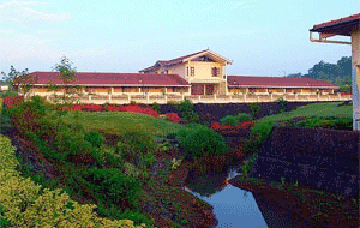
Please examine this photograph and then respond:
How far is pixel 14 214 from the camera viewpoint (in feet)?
21.8

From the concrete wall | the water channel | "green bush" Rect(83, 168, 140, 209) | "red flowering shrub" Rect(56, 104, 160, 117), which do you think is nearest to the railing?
Result: "red flowering shrub" Rect(56, 104, 160, 117)

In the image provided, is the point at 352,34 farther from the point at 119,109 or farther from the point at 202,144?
the point at 119,109

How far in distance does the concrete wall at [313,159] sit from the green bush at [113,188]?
6099 mm

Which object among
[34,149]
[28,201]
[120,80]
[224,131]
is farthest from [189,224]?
[120,80]

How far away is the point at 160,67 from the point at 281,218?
115ft

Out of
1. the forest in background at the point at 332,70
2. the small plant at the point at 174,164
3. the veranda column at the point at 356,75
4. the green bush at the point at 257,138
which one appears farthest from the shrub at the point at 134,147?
the forest in background at the point at 332,70

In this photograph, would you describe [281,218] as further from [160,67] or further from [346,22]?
[160,67]

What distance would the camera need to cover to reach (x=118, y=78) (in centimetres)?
3888

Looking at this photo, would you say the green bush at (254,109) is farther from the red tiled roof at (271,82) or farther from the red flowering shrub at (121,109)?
the red flowering shrub at (121,109)

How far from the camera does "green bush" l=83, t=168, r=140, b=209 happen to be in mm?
9859

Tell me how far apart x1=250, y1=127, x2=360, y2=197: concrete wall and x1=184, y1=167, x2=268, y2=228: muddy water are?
138 centimetres

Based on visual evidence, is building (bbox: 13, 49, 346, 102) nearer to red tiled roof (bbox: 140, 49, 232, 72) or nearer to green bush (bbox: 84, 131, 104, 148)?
red tiled roof (bbox: 140, 49, 232, 72)

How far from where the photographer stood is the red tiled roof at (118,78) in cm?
3606

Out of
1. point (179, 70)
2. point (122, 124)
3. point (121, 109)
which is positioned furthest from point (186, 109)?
point (179, 70)
